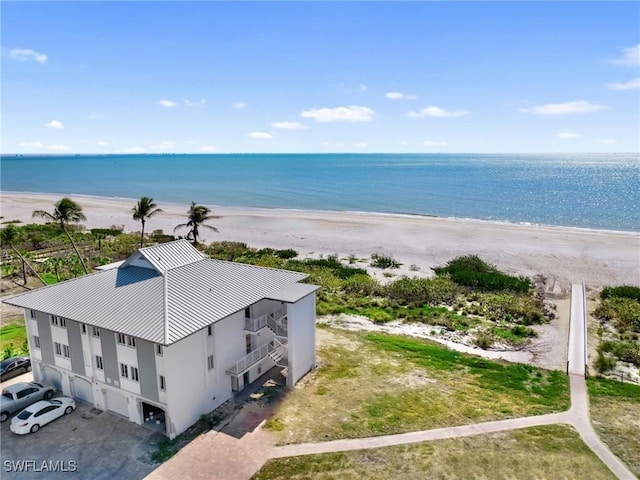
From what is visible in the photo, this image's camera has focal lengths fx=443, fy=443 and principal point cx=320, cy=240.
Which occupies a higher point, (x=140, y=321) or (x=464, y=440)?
(x=140, y=321)

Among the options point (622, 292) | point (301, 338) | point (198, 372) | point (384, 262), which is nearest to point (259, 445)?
point (198, 372)

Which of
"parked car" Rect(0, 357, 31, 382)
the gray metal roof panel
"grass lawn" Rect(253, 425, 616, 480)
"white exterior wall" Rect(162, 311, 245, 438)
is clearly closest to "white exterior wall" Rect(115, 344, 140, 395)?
the gray metal roof panel

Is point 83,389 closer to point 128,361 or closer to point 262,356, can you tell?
point 128,361

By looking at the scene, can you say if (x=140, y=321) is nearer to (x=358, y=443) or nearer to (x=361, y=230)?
(x=358, y=443)

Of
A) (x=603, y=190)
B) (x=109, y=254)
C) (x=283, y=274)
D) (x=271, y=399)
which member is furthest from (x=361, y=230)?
(x=603, y=190)

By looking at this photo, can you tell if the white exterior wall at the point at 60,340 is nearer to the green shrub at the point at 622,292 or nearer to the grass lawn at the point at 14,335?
the grass lawn at the point at 14,335

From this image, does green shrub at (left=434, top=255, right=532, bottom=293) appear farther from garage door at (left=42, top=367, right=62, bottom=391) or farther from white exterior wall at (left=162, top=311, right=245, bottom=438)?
garage door at (left=42, top=367, right=62, bottom=391)
